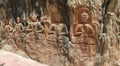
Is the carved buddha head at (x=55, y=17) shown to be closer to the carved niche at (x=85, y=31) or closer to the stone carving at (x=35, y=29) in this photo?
the stone carving at (x=35, y=29)

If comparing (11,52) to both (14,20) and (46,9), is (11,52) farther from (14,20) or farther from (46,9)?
(46,9)

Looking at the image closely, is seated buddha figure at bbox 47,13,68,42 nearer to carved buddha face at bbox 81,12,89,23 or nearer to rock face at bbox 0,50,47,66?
carved buddha face at bbox 81,12,89,23

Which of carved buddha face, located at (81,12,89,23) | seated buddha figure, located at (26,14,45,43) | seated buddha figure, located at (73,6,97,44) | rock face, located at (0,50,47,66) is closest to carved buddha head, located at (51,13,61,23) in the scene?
seated buddha figure, located at (26,14,45,43)

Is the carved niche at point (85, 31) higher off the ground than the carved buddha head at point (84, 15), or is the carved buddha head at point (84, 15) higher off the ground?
the carved buddha head at point (84, 15)

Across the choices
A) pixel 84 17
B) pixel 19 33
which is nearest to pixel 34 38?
pixel 19 33

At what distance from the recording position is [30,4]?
A: 951 cm

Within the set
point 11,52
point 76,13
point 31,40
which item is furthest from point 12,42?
point 76,13

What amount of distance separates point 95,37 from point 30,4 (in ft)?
8.92

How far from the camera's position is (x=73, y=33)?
8117mm

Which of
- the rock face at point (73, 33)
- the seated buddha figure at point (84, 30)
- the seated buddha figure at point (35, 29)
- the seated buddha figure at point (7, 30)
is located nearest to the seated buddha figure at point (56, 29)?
the rock face at point (73, 33)

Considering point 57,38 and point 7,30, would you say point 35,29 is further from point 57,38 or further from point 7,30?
point 7,30

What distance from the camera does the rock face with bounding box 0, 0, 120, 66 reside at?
7.52 meters

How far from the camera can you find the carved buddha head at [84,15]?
7.82 m

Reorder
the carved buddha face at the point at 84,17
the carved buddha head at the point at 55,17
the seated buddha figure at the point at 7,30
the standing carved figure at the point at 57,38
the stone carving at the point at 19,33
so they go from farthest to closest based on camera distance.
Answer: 1. the seated buddha figure at the point at 7,30
2. the stone carving at the point at 19,33
3. the carved buddha head at the point at 55,17
4. the standing carved figure at the point at 57,38
5. the carved buddha face at the point at 84,17
